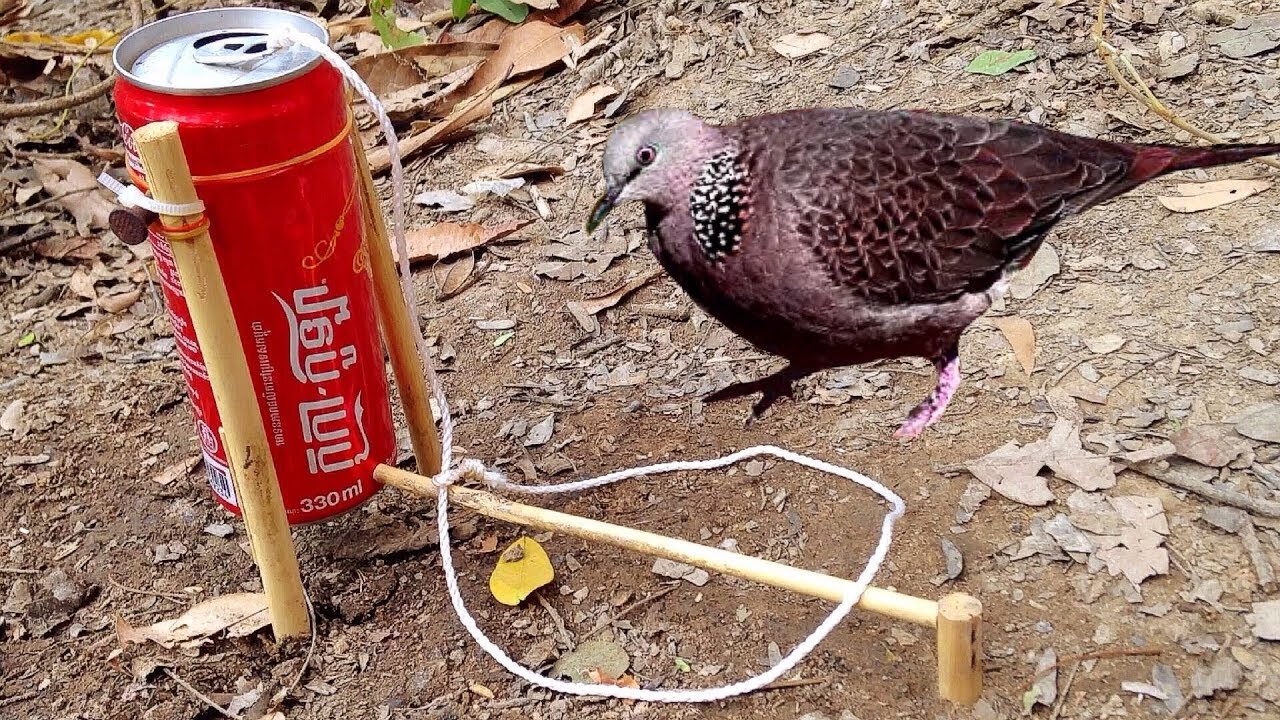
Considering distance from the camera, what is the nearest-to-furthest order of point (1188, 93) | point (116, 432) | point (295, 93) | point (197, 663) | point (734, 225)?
1. point (734, 225)
2. point (295, 93)
3. point (197, 663)
4. point (116, 432)
5. point (1188, 93)

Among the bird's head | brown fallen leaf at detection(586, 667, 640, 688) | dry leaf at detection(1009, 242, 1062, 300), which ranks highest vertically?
the bird's head

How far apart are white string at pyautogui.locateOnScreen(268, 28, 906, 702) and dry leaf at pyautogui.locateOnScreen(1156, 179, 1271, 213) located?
1179 millimetres

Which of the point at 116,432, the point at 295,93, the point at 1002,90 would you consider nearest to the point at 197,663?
the point at 116,432

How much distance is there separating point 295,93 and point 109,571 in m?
1.27

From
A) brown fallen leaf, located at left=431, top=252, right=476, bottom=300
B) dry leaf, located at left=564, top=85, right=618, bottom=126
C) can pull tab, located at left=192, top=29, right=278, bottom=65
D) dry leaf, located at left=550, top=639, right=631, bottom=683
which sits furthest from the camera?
dry leaf, located at left=564, top=85, right=618, bottom=126

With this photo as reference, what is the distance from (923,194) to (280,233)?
110cm

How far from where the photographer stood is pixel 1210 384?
8.65ft

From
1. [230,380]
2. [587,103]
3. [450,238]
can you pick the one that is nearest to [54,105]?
[450,238]

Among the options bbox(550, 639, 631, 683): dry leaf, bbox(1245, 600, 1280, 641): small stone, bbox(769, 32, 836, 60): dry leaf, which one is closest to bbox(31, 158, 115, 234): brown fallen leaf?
bbox(769, 32, 836, 60): dry leaf

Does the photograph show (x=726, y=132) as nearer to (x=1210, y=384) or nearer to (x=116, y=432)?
(x=1210, y=384)

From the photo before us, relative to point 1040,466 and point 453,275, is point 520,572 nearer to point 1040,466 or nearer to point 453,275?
point 1040,466

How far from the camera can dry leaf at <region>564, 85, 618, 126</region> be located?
12.8 feet

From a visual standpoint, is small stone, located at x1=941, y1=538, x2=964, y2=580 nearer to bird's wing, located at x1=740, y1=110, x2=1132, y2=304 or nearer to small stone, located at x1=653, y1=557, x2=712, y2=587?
small stone, located at x1=653, y1=557, x2=712, y2=587

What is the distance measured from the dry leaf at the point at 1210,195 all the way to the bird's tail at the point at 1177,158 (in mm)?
1226
